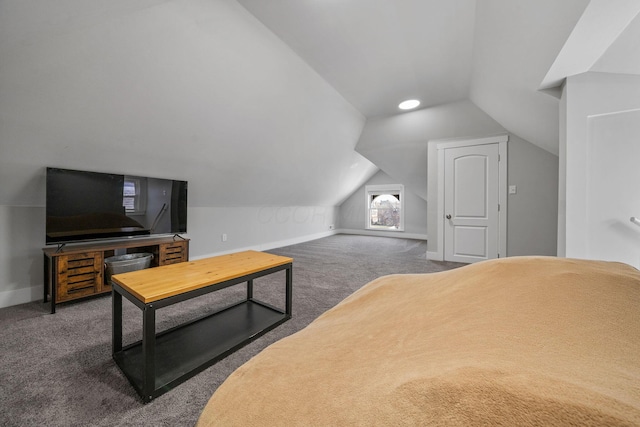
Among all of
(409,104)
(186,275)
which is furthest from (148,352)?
(409,104)

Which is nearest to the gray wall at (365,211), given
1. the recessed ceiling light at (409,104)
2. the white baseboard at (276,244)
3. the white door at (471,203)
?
the white baseboard at (276,244)

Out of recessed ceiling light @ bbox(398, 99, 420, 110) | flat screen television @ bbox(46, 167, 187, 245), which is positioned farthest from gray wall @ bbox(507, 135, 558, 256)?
flat screen television @ bbox(46, 167, 187, 245)

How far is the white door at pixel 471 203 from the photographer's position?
3625 mm

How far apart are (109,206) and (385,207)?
21.3ft

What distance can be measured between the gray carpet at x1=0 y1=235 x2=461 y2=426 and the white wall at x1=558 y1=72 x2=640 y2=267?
2070mm

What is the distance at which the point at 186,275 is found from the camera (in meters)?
1.58

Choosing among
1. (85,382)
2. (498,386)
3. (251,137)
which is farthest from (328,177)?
(498,386)

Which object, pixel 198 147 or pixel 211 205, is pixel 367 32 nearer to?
pixel 198 147

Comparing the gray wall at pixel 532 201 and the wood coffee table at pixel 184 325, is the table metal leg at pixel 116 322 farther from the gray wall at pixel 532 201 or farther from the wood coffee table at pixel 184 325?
the gray wall at pixel 532 201

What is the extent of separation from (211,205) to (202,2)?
2.89 metres

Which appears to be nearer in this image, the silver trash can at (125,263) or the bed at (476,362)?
the bed at (476,362)

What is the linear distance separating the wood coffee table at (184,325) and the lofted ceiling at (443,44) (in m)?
2.09

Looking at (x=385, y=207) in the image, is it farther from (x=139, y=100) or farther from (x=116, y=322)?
(x=116, y=322)

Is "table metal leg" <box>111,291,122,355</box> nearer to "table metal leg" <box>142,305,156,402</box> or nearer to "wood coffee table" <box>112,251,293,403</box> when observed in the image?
"wood coffee table" <box>112,251,293,403</box>
